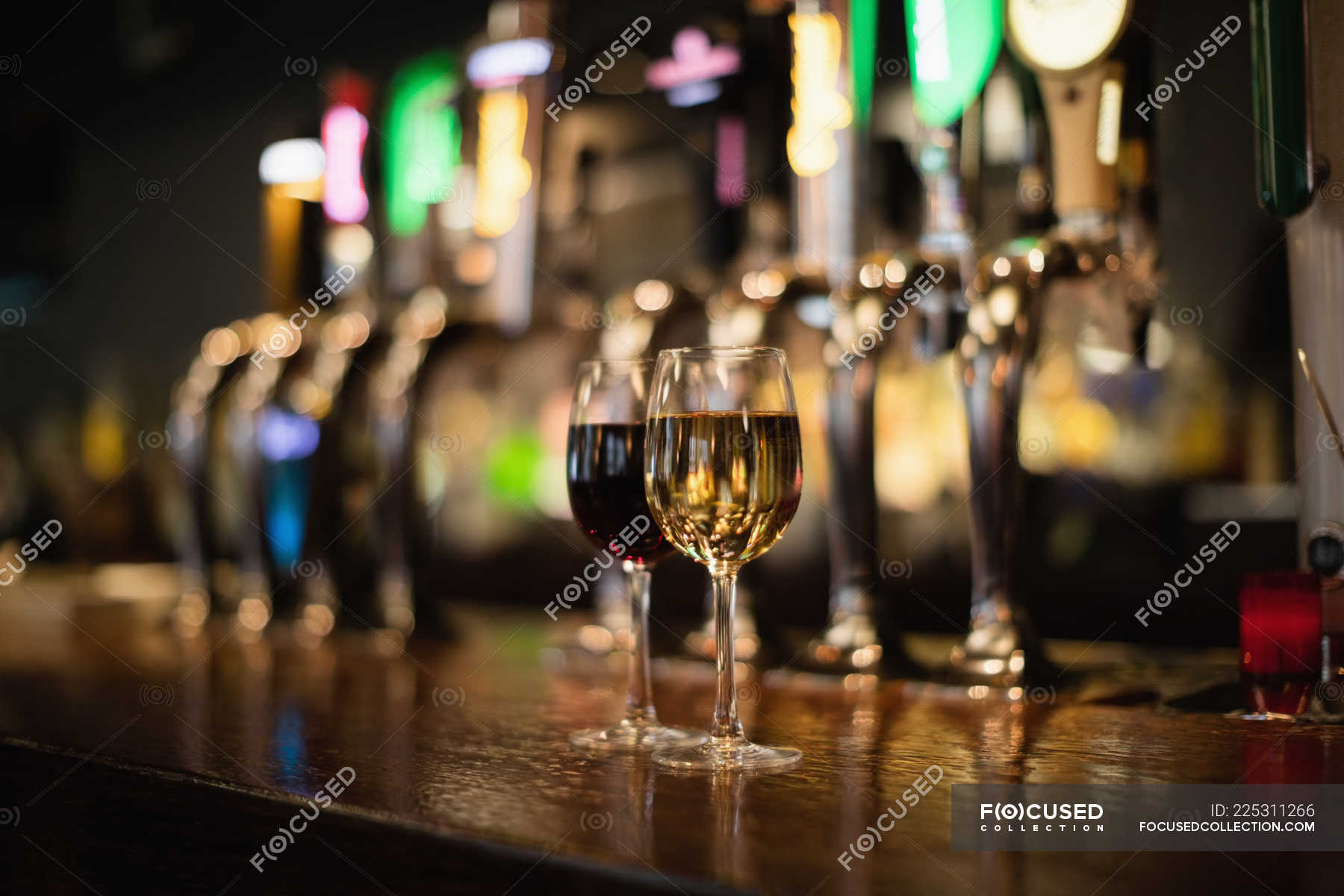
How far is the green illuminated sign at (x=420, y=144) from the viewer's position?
2.03m

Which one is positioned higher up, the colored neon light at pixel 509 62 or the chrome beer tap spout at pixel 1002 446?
the colored neon light at pixel 509 62

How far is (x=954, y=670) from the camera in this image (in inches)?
46.4

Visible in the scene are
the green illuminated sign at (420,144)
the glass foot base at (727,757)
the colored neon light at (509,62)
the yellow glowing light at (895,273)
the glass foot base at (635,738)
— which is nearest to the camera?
the glass foot base at (727,757)

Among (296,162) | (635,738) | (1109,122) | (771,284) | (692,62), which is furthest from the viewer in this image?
(296,162)

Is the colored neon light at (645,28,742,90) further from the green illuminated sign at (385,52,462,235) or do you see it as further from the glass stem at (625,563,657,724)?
the glass stem at (625,563,657,724)

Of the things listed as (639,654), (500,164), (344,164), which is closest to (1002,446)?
(639,654)

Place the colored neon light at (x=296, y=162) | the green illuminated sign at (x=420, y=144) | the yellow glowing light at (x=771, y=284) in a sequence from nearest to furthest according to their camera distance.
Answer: the yellow glowing light at (x=771, y=284), the green illuminated sign at (x=420, y=144), the colored neon light at (x=296, y=162)

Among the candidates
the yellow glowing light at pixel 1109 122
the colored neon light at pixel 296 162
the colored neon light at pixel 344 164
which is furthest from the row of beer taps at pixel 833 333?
the colored neon light at pixel 296 162

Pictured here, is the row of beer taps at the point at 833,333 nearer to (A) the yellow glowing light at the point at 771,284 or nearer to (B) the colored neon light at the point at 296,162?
(A) the yellow glowing light at the point at 771,284

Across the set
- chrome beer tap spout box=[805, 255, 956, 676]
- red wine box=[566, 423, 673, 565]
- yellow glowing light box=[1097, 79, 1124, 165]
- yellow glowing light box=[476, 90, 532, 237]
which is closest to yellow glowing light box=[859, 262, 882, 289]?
chrome beer tap spout box=[805, 255, 956, 676]

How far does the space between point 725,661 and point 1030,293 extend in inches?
18.6

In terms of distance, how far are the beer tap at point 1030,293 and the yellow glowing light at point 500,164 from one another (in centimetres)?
89

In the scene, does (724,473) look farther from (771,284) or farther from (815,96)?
(815,96)

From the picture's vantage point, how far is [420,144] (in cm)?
207
